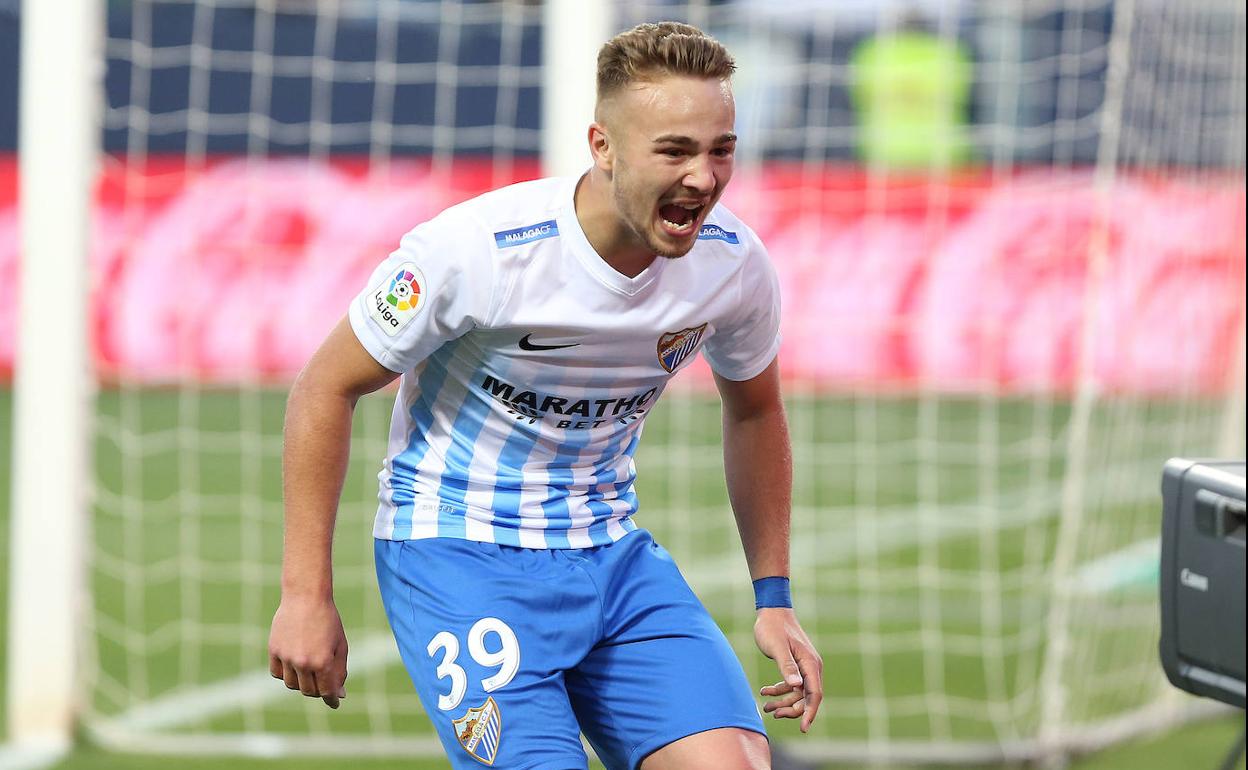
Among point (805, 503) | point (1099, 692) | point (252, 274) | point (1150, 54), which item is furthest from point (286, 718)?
point (252, 274)

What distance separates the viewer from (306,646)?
2.44 metres

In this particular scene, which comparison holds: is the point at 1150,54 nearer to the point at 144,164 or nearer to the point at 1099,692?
the point at 1099,692

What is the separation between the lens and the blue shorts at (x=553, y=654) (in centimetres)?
249

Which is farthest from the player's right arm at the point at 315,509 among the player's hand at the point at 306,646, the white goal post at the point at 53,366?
the white goal post at the point at 53,366

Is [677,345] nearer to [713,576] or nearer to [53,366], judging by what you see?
[53,366]

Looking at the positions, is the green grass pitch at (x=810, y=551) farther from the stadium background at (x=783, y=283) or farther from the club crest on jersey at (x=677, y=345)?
the club crest on jersey at (x=677, y=345)

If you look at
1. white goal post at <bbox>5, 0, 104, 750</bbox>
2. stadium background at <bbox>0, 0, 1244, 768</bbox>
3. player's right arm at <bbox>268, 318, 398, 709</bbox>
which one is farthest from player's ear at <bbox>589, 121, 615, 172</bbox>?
stadium background at <bbox>0, 0, 1244, 768</bbox>

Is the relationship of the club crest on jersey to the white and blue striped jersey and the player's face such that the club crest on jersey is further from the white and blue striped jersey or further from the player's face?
the player's face

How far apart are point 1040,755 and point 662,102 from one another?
9.19ft

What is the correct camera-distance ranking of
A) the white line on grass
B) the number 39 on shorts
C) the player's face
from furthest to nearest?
the white line on grass < the number 39 on shorts < the player's face

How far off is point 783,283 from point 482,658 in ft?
26.3

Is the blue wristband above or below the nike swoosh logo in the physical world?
below

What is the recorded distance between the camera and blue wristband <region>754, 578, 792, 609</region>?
2.85 meters

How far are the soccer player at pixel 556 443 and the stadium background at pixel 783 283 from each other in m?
3.31
